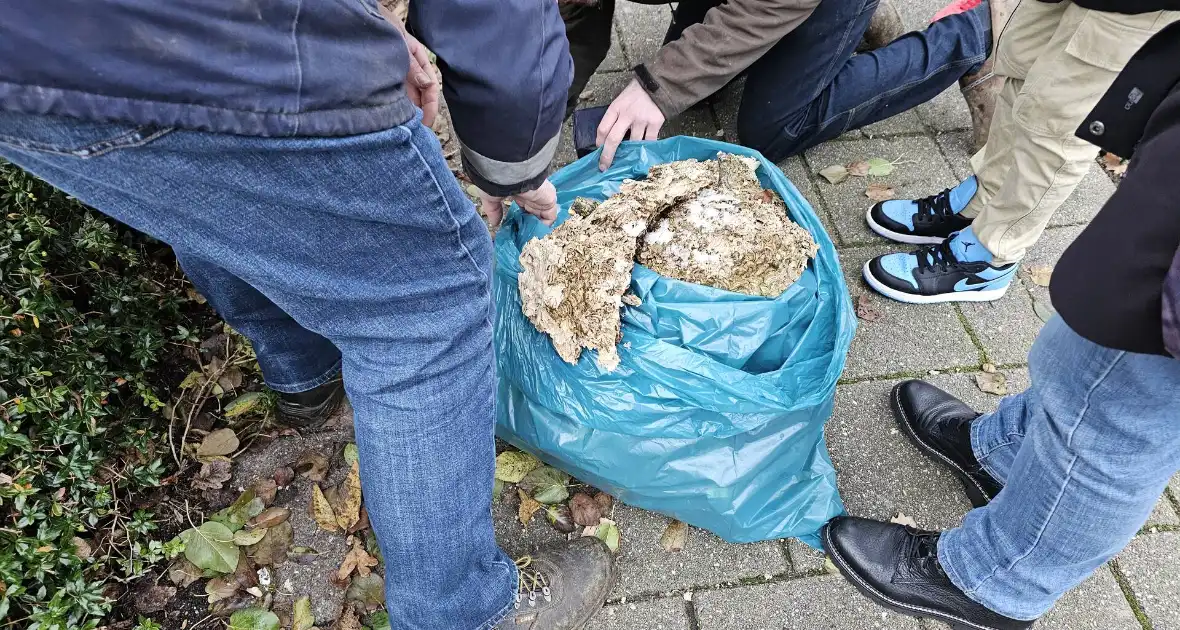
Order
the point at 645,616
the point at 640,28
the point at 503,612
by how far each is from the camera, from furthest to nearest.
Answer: the point at 640,28 < the point at 645,616 < the point at 503,612

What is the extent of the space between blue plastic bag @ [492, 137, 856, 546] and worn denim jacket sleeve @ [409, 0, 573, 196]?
50cm

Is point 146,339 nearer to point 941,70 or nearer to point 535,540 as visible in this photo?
point 535,540

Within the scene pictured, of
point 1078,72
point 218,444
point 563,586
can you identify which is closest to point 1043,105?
point 1078,72

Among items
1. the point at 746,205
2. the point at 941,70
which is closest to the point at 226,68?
the point at 746,205

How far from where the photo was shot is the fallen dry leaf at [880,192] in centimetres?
252

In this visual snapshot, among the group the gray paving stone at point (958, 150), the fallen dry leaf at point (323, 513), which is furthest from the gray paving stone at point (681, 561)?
the gray paving stone at point (958, 150)

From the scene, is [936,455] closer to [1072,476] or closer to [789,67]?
[1072,476]

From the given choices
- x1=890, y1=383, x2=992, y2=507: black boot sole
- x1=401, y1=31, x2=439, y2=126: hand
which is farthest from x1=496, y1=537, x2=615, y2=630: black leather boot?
x1=401, y1=31, x2=439, y2=126: hand

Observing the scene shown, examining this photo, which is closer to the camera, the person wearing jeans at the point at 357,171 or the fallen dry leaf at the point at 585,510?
the person wearing jeans at the point at 357,171

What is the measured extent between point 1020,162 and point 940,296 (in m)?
0.51

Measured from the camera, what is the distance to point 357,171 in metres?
0.90

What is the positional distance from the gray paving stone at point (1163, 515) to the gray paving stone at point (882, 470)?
46 centimetres

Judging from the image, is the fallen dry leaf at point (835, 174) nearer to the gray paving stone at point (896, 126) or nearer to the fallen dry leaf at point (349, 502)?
the gray paving stone at point (896, 126)

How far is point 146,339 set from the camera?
5.77 feet
